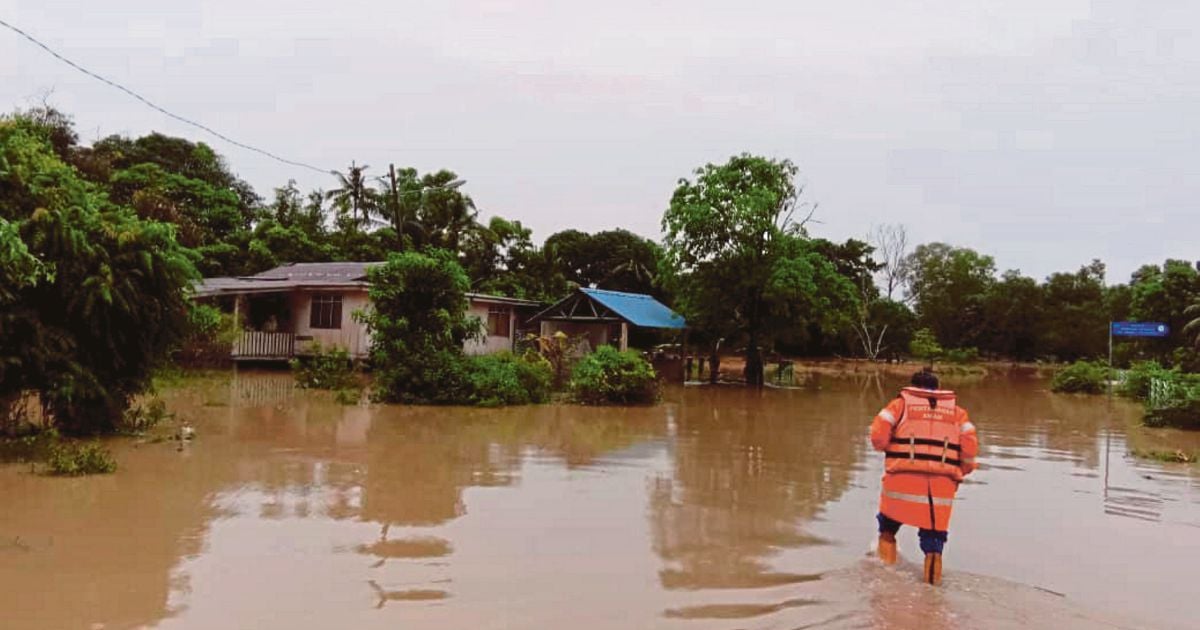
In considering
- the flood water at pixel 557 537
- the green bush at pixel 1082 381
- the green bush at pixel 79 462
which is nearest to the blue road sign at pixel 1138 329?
the green bush at pixel 1082 381

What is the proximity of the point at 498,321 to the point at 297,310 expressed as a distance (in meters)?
6.74

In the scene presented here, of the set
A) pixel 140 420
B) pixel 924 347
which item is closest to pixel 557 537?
pixel 140 420

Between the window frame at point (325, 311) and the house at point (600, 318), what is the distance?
6540mm

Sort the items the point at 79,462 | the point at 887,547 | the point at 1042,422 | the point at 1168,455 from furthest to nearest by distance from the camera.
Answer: the point at 1042,422 < the point at 1168,455 < the point at 79,462 < the point at 887,547

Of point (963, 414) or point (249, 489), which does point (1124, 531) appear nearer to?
point (963, 414)

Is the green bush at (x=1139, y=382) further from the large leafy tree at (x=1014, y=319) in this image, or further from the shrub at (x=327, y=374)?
the large leafy tree at (x=1014, y=319)

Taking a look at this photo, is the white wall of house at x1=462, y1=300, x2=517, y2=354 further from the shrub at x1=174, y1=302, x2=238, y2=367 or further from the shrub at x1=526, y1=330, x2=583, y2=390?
the shrub at x1=174, y1=302, x2=238, y2=367

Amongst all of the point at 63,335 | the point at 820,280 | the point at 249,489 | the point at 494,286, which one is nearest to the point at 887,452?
the point at 249,489

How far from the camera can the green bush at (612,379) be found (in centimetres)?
1839

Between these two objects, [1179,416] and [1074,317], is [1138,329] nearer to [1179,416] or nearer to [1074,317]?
[1179,416]

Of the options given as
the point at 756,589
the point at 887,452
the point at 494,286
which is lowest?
the point at 756,589

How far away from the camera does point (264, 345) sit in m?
24.6

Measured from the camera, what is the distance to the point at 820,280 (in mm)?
26484

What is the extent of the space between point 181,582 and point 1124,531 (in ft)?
27.3
